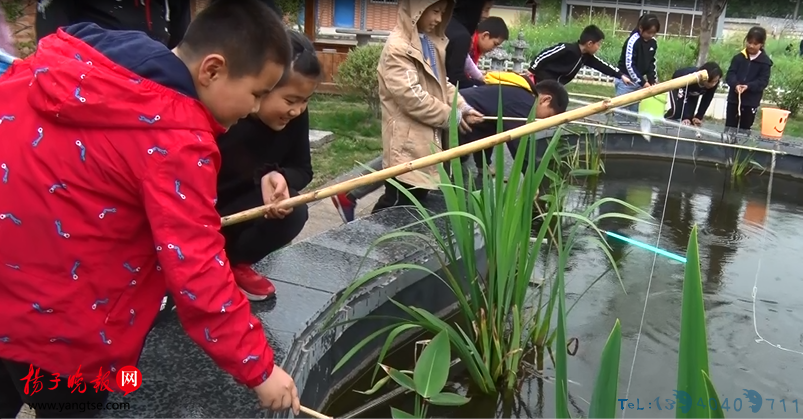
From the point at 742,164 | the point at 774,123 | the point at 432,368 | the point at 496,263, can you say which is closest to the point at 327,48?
the point at 774,123

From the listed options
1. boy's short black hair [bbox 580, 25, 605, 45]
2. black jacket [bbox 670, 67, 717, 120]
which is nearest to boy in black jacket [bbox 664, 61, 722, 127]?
black jacket [bbox 670, 67, 717, 120]

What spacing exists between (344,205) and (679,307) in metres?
1.72

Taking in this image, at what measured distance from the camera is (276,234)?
235 centimetres

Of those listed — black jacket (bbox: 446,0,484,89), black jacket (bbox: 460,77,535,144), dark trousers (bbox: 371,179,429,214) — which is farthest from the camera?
black jacket (bbox: 446,0,484,89)

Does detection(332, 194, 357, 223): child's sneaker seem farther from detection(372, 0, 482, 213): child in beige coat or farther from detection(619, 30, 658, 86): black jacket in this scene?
detection(619, 30, 658, 86): black jacket

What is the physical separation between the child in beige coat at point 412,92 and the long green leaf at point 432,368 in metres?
1.63

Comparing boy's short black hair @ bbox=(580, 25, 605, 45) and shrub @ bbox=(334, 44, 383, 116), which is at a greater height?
boy's short black hair @ bbox=(580, 25, 605, 45)

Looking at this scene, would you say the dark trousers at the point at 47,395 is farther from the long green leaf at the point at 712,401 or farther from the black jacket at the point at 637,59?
the black jacket at the point at 637,59

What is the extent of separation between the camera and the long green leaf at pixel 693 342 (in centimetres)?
109

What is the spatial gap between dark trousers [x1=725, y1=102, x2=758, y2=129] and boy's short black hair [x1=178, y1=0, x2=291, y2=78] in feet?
26.7

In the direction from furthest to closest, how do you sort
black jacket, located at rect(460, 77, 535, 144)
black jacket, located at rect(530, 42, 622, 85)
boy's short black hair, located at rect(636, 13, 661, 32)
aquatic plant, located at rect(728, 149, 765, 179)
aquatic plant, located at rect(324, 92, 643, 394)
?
boy's short black hair, located at rect(636, 13, 661, 32) → black jacket, located at rect(530, 42, 622, 85) → aquatic plant, located at rect(728, 149, 765, 179) → black jacket, located at rect(460, 77, 535, 144) → aquatic plant, located at rect(324, 92, 643, 394)

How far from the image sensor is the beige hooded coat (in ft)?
11.5

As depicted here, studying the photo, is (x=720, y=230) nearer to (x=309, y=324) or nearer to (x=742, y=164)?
(x=742, y=164)

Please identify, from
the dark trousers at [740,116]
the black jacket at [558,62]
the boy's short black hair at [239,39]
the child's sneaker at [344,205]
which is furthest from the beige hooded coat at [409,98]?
the dark trousers at [740,116]
